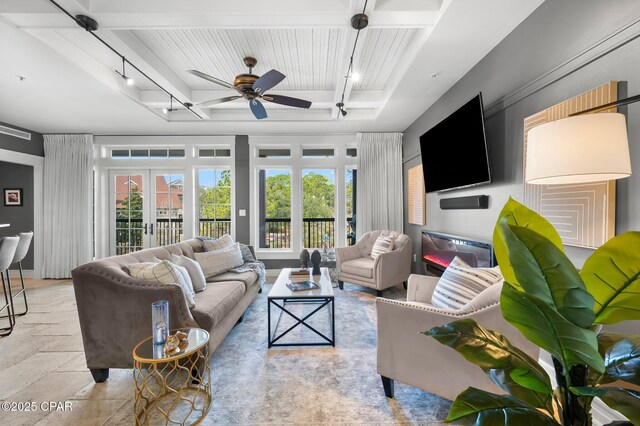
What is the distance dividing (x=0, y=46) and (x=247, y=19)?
2.35m

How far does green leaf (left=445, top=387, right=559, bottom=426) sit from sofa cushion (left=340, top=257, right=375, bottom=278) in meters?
3.07

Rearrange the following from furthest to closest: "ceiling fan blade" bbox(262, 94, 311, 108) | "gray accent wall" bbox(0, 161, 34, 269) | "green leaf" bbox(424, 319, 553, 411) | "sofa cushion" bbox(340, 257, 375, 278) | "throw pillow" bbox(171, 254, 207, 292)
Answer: "gray accent wall" bbox(0, 161, 34, 269) → "sofa cushion" bbox(340, 257, 375, 278) → "ceiling fan blade" bbox(262, 94, 311, 108) → "throw pillow" bbox(171, 254, 207, 292) → "green leaf" bbox(424, 319, 553, 411)

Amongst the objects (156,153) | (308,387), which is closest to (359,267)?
(308,387)

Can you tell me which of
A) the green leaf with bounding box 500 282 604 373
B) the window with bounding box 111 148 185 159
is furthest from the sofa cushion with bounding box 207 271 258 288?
the window with bounding box 111 148 185 159

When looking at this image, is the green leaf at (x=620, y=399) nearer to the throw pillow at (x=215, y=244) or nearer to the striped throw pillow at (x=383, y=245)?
the striped throw pillow at (x=383, y=245)

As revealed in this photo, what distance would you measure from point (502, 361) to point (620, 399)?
24cm

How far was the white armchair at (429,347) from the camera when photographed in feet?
4.73

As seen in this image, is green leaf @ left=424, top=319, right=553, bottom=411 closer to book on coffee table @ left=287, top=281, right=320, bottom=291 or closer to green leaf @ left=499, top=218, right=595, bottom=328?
green leaf @ left=499, top=218, right=595, bottom=328

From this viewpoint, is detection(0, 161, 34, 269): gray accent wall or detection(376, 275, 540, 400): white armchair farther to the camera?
detection(0, 161, 34, 269): gray accent wall

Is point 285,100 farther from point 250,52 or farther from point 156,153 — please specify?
point 156,153

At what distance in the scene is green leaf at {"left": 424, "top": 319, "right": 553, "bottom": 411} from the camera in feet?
2.62

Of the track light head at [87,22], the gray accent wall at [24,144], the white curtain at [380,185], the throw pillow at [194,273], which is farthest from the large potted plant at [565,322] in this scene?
the gray accent wall at [24,144]

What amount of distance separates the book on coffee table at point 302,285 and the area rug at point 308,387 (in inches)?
20.0

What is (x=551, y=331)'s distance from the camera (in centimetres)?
67
